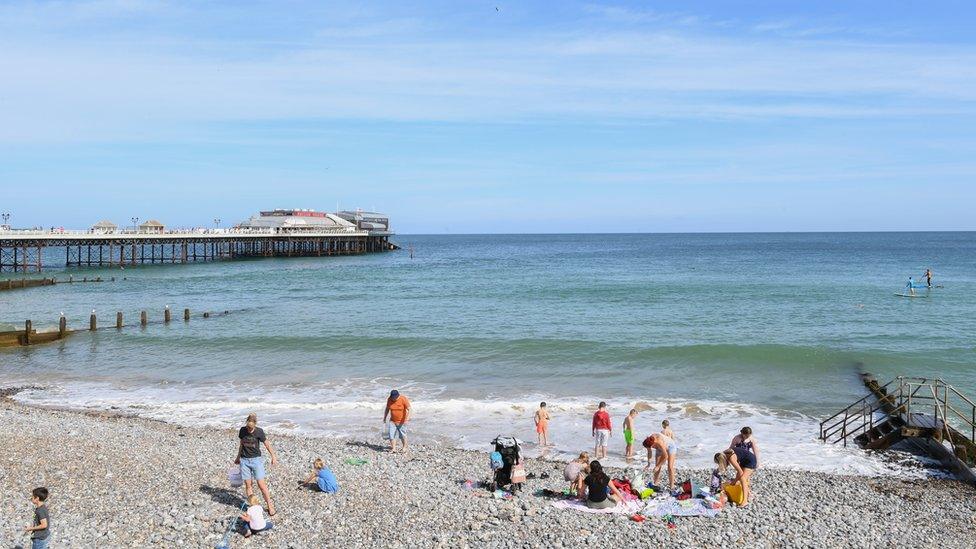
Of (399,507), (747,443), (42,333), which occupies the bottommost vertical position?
(42,333)

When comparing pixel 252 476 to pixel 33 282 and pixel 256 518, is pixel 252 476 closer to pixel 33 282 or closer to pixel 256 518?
pixel 256 518

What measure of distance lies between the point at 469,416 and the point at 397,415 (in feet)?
13.2

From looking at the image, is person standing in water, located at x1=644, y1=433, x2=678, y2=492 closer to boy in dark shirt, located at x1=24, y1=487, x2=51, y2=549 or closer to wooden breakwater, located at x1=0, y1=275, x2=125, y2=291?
boy in dark shirt, located at x1=24, y1=487, x2=51, y2=549

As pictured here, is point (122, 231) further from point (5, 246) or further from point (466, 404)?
point (466, 404)

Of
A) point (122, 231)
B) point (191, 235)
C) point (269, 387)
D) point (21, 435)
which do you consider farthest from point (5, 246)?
point (21, 435)

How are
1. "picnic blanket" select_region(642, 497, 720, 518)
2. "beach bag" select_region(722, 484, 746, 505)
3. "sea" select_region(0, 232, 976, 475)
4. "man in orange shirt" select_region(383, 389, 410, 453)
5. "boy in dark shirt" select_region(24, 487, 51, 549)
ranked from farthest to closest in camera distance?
1. "sea" select_region(0, 232, 976, 475)
2. "man in orange shirt" select_region(383, 389, 410, 453)
3. "beach bag" select_region(722, 484, 746, 505)
4. "picnic blanket" select_region(642, 497, 720, 518)
5. "boy in dark shirt" select_region(24, 487, 51, 549)

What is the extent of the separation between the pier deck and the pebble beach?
2181 inches

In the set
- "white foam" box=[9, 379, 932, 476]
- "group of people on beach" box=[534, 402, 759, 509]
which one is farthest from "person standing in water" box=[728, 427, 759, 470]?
"white foam" box=[9, 379, 932, 476]

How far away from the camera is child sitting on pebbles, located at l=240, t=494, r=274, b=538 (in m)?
9.37

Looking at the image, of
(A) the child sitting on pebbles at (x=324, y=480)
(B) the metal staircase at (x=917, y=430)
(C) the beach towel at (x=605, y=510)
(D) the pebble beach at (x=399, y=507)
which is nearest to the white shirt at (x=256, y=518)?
(D) the pebble beach at (x=399, y=507)

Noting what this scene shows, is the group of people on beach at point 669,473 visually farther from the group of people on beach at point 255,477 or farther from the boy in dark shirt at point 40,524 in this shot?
the boy in dark shirt at point 40,524

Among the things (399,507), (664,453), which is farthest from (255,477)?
(664,453)

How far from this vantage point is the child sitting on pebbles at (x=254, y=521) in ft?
30.7

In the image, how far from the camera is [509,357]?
975 inches
